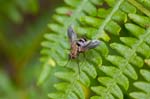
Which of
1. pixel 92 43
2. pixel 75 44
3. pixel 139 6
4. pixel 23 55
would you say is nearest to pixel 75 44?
pixel 75 44

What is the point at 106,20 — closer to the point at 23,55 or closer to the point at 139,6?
the point at 139,6

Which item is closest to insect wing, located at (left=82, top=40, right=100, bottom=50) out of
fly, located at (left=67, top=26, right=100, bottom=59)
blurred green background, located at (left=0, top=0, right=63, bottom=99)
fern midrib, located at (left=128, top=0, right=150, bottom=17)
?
fly, located at (left=67, top=26, right=100, bottom=59)

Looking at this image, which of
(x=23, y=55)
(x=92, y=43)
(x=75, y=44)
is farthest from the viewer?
(x=23, y=55)

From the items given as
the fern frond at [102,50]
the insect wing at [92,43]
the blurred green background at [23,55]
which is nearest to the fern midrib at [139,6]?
the fern frond at [102,50]

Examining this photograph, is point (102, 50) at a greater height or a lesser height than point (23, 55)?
lesser

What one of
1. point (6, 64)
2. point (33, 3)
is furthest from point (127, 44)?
point (6, 64)

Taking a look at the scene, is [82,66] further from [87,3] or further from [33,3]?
[33,3]

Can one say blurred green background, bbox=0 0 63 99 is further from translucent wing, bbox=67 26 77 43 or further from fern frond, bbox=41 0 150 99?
→ translucent wing, bbox=67 26 77 43

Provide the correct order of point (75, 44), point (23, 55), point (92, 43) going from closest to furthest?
point (92, 43), point (75, 44), point (23, 55)

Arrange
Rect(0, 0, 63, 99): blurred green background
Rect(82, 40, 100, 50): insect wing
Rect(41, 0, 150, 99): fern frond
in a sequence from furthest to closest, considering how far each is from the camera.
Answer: Rect(0, 0, 63, 99): blurred green background
Rect(82, 40, 100, 50): insect wing
Rect(41, 0, 150, 99): fern frond

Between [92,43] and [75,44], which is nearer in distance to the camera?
[92,43]

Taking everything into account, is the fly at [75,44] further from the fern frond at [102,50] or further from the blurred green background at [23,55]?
→ the blurred green background at [23,55]

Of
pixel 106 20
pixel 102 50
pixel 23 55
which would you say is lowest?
pixel 102 50
